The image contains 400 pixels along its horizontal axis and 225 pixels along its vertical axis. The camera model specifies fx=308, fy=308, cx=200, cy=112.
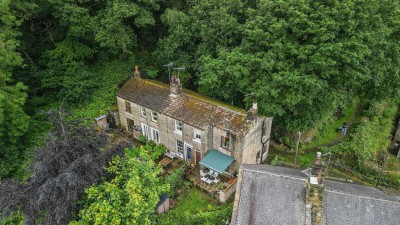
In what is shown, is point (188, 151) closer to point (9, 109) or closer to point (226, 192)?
point (226, 192)

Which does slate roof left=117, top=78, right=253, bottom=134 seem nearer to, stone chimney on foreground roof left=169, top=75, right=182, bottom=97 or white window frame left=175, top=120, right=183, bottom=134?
stone chimney on foreground roof left=169, top=75, right=182, bottom=97

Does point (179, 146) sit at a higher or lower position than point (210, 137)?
lower

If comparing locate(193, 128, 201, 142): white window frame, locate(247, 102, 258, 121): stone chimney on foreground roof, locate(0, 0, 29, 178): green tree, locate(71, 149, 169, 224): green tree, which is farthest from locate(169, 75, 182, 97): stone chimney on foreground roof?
locate(0, 0, 29, 178): green tree

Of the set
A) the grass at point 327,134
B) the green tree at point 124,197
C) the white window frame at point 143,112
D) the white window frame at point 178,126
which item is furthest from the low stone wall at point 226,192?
the grass at point 327,134

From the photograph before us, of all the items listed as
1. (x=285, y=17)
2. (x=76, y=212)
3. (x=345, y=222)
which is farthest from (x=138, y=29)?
(x=345, y=222)

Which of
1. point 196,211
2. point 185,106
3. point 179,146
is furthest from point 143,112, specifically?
point 196,211

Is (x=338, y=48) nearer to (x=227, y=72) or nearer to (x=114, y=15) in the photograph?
(x=227, y=72)

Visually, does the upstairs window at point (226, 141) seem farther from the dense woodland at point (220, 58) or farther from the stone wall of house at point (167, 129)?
the dense woodland at point (220, 58)
